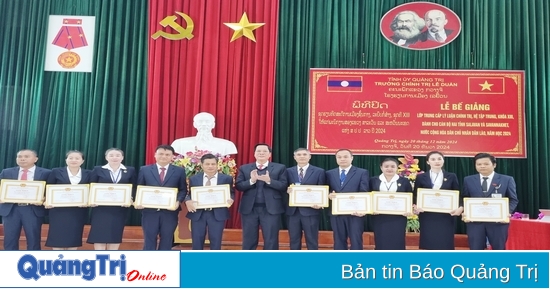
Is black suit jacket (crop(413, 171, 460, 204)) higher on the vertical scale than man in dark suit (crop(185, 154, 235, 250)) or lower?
higher

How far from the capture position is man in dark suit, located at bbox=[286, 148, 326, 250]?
15.3 ft

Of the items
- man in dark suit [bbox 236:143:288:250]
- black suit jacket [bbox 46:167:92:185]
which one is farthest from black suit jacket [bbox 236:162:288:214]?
black suit jacket [bbox 46:167:92:185]

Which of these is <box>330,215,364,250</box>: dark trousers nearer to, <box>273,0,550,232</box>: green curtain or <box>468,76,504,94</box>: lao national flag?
<box>273,0,550,232</box>: green curtain

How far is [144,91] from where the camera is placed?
6.83 metres

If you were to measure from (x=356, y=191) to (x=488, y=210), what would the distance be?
44.7 inches

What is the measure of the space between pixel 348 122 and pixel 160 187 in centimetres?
298

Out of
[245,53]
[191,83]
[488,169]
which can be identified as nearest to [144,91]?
[191,83]

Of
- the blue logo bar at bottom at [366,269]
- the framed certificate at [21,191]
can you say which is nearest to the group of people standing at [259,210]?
the framed certificate at [21,191]

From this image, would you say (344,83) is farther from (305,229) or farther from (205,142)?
(305,229)

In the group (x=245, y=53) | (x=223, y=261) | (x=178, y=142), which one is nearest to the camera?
(x=223, y=261)

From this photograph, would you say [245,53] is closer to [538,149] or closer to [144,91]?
[144,91]

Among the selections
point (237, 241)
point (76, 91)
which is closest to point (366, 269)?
point (237, 241)

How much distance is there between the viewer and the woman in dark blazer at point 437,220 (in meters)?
4.41

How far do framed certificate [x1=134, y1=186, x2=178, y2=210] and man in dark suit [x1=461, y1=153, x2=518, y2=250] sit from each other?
264 cm
